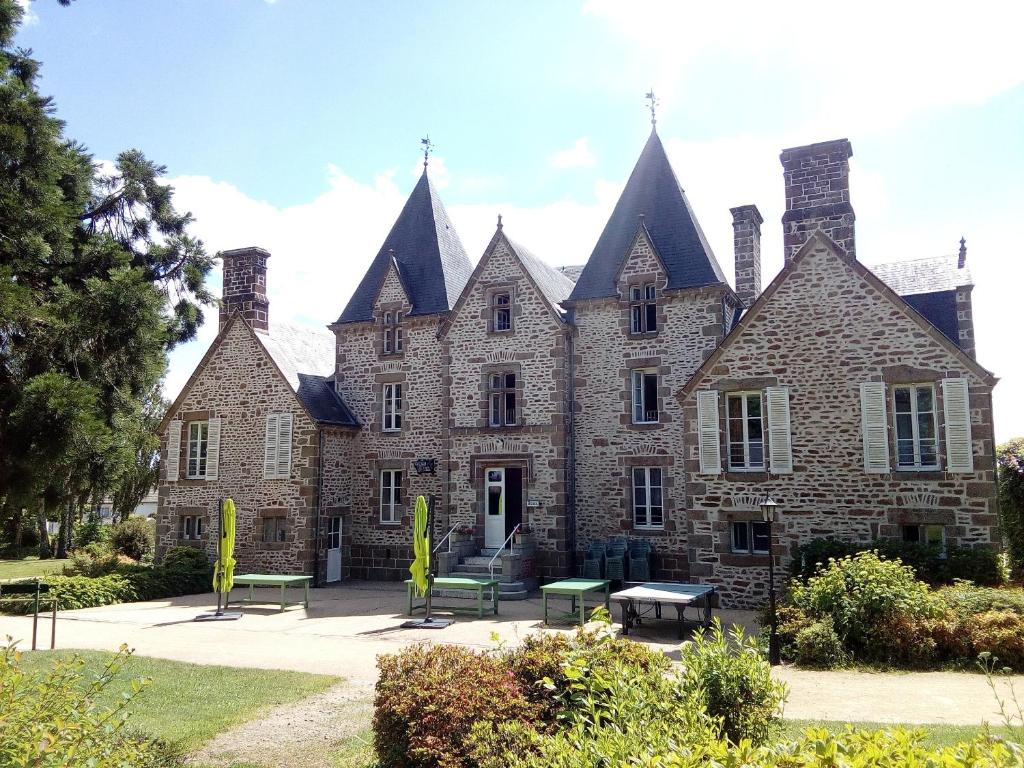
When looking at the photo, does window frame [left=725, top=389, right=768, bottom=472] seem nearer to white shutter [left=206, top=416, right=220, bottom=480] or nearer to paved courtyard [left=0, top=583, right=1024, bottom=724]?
paved courtyard [left=0, top=583, right=1024, bottom=724]

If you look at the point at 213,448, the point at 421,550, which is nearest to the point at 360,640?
the point at 421,550

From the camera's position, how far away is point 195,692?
903 cm

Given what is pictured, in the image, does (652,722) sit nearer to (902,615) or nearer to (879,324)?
(902,615)

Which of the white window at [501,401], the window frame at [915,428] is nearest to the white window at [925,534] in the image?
the window frame at [915,428]

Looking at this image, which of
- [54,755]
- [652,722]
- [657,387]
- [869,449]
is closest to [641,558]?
[657,387]

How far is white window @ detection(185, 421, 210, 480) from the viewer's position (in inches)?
880

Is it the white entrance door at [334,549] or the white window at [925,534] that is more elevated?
the white window at [925,534]

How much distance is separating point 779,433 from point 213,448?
628 inches

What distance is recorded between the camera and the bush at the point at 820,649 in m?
10.2

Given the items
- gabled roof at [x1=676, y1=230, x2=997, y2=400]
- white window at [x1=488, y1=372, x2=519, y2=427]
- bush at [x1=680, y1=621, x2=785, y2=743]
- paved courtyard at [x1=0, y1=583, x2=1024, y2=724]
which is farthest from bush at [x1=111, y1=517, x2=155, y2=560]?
bush at [x1=680, y1=621, x2=785, y2=743]

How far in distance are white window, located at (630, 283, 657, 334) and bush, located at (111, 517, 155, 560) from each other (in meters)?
19.9

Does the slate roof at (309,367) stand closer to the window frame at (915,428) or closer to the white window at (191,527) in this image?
the white window at (191,527)

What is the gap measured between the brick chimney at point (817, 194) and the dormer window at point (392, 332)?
11.6m

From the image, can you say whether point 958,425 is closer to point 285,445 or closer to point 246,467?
point 285,445
